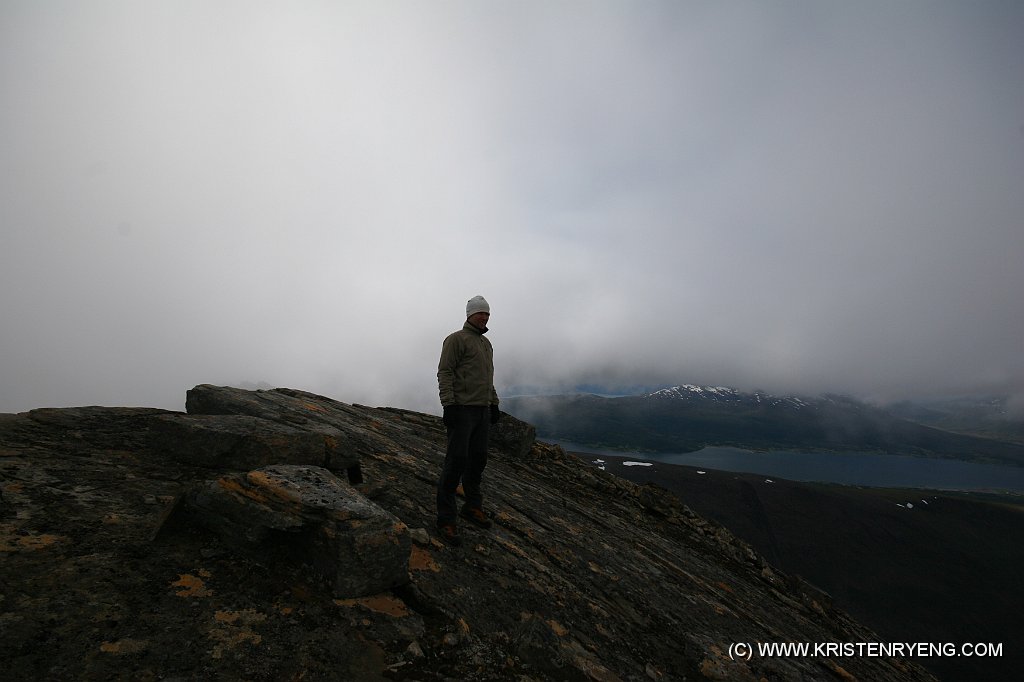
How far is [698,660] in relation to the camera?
23.8 feet

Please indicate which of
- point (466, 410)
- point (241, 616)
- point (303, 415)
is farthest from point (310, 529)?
point (303, 415)

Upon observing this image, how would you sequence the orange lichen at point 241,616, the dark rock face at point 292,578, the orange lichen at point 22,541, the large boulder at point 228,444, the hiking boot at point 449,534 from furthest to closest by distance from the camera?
the large boulder at point 228,444
the hiking boot at point 449,534
the orange lichen at point 22,541
the orange lichen at point 241,616
the dark rock face at point 292,578

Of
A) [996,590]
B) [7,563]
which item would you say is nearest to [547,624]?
[7,563]

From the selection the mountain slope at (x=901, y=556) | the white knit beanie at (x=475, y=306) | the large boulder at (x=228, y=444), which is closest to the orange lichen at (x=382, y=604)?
the large boulder at (x=228, y=444)

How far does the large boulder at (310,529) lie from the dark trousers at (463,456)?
2.10 m

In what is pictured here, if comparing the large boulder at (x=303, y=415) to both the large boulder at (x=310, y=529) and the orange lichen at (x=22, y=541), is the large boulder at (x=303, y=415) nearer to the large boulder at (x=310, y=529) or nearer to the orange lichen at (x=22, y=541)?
the large boulder at (x=310, y=529)

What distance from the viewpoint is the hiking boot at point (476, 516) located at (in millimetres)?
9070

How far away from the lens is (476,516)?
913 cm

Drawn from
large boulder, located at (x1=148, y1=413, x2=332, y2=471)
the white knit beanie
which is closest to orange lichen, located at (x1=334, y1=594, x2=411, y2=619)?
large boulder, located at (x1=148, y1=413, x2=332, y2=471)

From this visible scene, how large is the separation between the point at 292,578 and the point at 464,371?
4.50 m

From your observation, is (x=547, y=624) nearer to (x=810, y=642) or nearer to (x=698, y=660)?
(x=698, y=660)

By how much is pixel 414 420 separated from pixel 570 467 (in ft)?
25.2

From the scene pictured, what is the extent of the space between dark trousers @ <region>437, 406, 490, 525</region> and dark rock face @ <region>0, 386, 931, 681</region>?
634 millimetres

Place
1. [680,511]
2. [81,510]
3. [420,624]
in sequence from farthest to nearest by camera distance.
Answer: [680,511]
[81,510]
[420,624]
